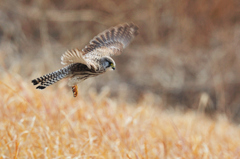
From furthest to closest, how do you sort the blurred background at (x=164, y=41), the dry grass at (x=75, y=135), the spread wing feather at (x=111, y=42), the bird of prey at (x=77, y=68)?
the blurred background at (x=164, y=41) → the dry grass at (x=75, y=135) → the spread wing feather at (x=111, y=42) → the bird of prey at (x=77, y=68)

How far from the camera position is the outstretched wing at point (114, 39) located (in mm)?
1024

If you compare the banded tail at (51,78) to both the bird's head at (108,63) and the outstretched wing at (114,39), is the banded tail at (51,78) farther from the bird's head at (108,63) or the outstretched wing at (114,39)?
the outstretched wing at (114,39)

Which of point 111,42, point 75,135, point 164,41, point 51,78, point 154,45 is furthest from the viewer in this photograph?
point 164,41

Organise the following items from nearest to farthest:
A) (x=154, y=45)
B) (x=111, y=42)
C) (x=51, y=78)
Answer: (x=51, y=78) → (x=111, y=42) → (x=154, y=45)

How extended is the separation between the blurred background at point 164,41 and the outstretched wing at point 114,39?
563cm

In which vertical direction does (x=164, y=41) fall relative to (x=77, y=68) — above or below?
above

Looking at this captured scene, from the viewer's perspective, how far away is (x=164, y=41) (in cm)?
770

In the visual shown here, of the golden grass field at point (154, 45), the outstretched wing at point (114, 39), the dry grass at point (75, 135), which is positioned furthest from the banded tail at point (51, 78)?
the golden grass field at point (154, 45)

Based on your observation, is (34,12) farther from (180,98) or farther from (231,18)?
(231,18)

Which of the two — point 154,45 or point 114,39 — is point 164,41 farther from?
point 114,39

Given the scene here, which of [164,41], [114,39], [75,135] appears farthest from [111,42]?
[164,41]

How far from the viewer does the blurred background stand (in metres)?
6.95

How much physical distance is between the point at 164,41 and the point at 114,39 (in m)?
6.69

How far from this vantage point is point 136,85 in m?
7.41
